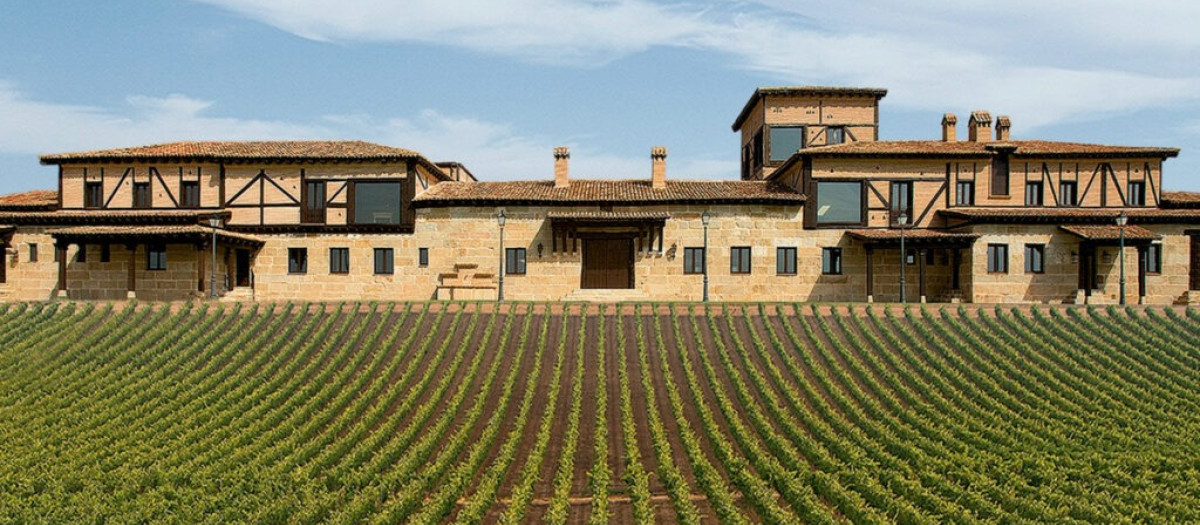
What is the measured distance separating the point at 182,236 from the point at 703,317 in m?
18.6

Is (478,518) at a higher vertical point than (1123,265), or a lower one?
lower

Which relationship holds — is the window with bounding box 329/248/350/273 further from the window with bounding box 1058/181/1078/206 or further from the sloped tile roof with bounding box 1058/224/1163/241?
the window with bounding box 1058/181/1078/206

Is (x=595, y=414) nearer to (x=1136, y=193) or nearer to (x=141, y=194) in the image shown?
(x=141, y=194)

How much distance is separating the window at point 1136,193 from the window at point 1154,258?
2.70 metres

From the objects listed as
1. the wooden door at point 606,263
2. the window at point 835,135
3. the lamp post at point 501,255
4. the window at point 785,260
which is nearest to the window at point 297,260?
the lamp post at point 501,255

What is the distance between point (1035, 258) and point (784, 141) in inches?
490

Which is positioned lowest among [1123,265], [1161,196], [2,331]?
[2,331]

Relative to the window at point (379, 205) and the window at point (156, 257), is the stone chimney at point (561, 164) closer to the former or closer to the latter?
the window at point (379, 205)

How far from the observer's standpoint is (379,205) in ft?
109

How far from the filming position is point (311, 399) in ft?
63.4

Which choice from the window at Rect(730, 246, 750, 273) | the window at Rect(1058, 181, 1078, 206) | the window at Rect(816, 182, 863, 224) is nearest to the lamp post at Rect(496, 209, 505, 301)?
the window at Rect(730, 246, 750, 273)

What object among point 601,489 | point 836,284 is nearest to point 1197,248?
point 836,284

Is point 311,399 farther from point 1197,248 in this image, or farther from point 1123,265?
point 1197,248

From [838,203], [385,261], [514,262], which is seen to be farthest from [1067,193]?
[385,261]
